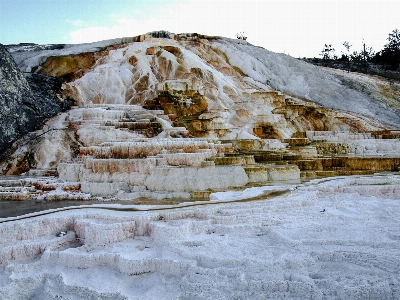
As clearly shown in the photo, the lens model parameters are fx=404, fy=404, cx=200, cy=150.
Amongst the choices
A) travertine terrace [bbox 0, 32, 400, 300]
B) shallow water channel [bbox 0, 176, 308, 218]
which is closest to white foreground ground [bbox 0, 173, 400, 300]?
travertine terrace [bbox 0, 32, 400, 300]

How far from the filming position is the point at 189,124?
1256cm

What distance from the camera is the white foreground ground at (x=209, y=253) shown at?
4012 mm

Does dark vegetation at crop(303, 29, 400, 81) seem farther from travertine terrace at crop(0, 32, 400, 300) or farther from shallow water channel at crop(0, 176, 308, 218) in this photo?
shallow water channel at crop(0, 176, 308, 218)

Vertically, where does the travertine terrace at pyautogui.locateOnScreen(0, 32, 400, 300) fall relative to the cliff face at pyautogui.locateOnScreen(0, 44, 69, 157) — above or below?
below

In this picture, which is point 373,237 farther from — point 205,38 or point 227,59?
point 205,38

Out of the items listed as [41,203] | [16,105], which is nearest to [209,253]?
[41,203]

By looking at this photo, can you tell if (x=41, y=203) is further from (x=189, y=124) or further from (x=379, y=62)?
(x=379, y=62)

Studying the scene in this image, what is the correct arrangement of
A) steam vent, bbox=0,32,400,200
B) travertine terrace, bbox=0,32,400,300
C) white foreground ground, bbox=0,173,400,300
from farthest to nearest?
1. steam vent, bbox=0,32,400,200
2. travertine terrace, bbox=0,32,400,300
3. white foreground ground, bbox=0,173,400,300

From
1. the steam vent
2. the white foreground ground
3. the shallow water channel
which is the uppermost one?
the steam vent

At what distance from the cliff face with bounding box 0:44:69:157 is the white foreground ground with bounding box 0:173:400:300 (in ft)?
20.5

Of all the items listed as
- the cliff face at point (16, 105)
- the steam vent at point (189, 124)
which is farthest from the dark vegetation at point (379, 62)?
the cliff face at point (16, 105)

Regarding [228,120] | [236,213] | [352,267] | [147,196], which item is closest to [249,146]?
[228,120]

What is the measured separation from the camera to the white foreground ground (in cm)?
401

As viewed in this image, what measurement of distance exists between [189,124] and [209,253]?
8.15 m
